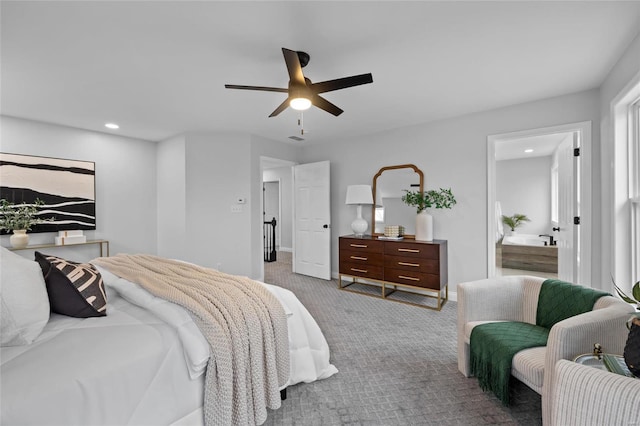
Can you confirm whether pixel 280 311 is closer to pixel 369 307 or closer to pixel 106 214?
pixel 369 307

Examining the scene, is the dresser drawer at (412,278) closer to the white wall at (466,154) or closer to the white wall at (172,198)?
the white wall at (466,154)

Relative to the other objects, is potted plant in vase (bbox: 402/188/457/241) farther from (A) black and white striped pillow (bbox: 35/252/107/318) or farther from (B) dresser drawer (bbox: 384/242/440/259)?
(A) black and white striped pillow (bbox: 35/252/107/318)

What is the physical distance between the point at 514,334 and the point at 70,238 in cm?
520

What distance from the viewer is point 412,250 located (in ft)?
12.1

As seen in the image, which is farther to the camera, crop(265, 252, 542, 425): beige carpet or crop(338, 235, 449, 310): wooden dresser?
crop(338, 235, 449, 310): wooden dresser

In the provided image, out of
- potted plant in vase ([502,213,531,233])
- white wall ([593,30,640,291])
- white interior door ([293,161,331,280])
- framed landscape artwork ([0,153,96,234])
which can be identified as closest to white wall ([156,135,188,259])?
framed landscape artwork ([0,153,96,234])

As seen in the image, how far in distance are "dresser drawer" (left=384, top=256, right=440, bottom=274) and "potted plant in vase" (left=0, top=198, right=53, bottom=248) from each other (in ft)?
15.1

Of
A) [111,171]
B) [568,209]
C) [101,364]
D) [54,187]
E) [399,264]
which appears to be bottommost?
[399,264]

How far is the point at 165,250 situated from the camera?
4.92 m

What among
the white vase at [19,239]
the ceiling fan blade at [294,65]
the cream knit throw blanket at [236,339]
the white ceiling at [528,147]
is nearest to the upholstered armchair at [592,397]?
the cream knit throw blanket at [236,339]

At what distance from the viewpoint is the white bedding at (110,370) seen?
0.98 metres

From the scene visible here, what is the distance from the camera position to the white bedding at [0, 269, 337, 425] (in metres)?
0.98

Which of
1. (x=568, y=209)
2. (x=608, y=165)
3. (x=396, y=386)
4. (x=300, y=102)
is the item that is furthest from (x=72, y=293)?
(x=568, y=209)

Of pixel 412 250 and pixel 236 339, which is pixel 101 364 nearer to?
pixel 236 339
